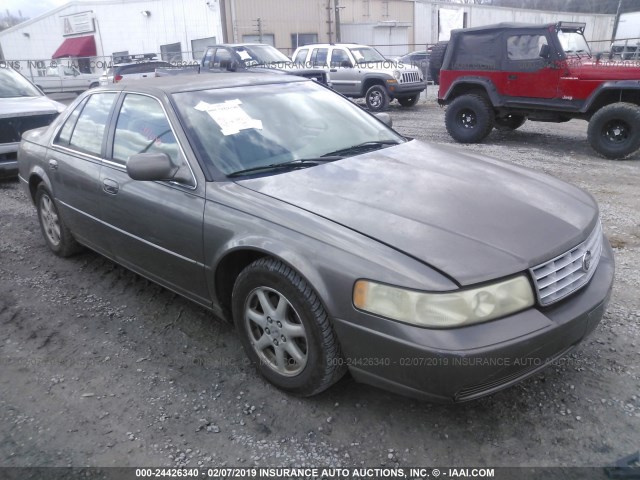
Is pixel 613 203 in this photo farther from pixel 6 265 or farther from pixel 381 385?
pixel 6 265

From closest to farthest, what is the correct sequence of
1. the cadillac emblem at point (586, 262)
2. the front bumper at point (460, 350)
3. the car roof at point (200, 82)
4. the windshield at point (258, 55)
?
the front bumper at point (460, 350) < the cadillac emblem at point (586, 262) < the car roof at point (200, 82) < the windshield at point (258, 55)

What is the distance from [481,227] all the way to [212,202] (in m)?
1.37

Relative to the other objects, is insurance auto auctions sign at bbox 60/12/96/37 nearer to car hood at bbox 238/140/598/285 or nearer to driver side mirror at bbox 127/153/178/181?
driver side mirror at bbox 127/153/178/181

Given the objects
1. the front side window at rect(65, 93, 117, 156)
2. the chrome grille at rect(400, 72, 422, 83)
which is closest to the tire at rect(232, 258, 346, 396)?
the front side window at rect(65, 93, 117, 156)

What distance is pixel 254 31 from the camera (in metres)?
28.8

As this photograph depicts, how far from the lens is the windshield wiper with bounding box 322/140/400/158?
331 cm

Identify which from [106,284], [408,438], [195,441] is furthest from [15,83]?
[408,438]

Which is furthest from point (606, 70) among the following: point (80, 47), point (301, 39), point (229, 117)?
point (80, 47)

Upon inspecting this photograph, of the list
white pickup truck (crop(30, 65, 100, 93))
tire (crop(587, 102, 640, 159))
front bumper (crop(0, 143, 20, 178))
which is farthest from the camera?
white pickup truck (crop(30, 65, 100, 93))

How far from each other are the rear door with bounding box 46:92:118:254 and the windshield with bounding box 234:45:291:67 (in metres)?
10.0

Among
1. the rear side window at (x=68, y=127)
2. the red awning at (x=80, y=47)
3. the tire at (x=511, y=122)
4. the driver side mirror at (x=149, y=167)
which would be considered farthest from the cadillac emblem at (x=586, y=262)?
the red awning at (x=80, y=47)

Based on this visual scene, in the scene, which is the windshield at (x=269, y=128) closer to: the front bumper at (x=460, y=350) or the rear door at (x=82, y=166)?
the rear door at (x=82, y=166)

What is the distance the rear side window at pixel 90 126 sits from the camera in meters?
3.79

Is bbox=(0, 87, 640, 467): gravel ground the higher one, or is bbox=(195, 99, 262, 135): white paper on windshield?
bbox=(195, 99, 262, 135): white paper on windshield
